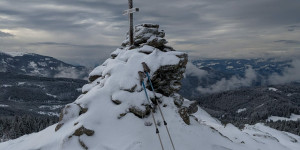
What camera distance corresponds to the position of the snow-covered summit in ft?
65.5

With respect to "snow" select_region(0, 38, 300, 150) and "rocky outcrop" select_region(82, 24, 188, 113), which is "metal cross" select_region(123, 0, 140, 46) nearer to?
"rocky outcrop" select_region(82, 24, 188, 113)

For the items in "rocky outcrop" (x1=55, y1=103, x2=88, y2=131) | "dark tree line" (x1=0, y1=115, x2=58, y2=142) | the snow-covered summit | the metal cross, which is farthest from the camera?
"dark tree line" (x1=0, y1=115, x2=58, y2=142)

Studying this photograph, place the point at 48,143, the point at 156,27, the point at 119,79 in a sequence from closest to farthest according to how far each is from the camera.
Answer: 1. the point at 48,143
2. the point at 119,79
3. the point at 156,27

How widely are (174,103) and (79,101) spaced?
34.7 feet

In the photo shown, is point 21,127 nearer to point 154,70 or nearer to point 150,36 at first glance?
point 150,36

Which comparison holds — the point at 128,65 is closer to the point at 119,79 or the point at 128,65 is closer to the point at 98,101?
the point at 119,79

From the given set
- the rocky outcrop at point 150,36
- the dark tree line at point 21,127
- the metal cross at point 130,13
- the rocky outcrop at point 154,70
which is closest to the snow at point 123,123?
the rocky outcrop at point 154,70

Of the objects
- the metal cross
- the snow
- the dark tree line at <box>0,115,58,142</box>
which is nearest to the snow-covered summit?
the snow

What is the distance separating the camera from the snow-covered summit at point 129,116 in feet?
65.5

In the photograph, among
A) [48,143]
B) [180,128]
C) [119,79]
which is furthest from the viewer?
[119,79]

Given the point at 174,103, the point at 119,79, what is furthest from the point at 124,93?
the point at 174,103

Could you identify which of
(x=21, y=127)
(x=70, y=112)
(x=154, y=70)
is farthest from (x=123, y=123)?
(x=21, y=127)

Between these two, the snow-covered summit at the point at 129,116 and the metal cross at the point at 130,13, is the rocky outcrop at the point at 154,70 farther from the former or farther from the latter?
the metal cross at the point at 130,13

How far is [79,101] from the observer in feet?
77.4
